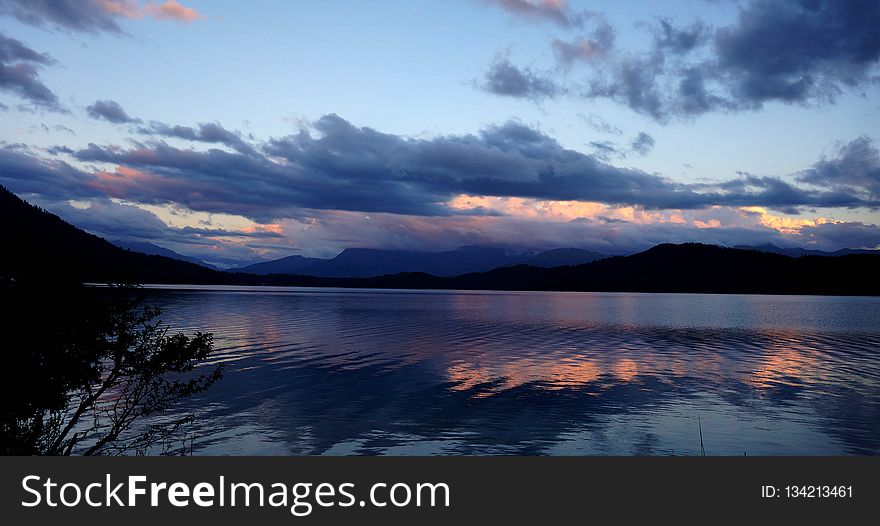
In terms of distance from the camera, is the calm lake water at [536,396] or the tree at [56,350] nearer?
the tree at [56,350]

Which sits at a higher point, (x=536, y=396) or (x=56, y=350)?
(x=56, y=350)

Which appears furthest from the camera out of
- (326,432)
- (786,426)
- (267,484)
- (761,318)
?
(761,318)

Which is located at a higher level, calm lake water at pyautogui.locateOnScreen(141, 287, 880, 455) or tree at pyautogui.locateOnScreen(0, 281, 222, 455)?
tree at pyautogui.locateOnScreen(0, 281, 222, 455)

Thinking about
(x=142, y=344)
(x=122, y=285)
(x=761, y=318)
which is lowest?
(x=761, y=318)

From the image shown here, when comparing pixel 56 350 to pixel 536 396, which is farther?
pixel 536 396

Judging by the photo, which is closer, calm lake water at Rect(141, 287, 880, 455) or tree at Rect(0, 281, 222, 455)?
tree at Rect(0, 281, 222, 455)

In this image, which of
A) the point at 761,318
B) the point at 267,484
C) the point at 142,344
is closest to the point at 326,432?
the point at 142,344

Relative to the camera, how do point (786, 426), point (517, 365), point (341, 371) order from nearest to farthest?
point (786, 426)
point (341, 371)
point (517, 365)

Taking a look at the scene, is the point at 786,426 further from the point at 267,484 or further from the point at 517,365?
the point at 267,484

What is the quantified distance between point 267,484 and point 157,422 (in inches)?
888

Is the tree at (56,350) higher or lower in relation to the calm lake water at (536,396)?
higher

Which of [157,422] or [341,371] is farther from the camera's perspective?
[341,371]

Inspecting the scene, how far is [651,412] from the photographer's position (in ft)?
126

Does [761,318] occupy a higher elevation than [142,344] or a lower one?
lower
